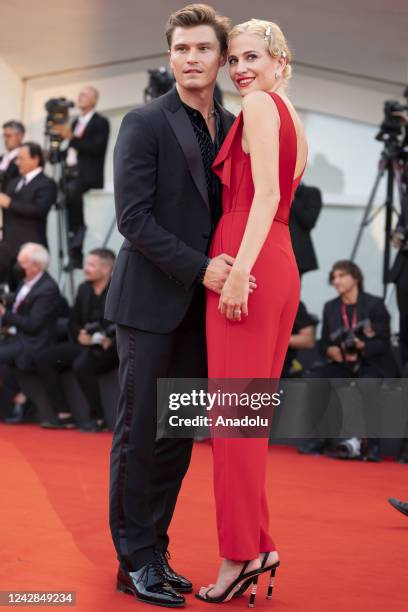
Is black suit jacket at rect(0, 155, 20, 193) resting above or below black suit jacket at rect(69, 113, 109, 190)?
below

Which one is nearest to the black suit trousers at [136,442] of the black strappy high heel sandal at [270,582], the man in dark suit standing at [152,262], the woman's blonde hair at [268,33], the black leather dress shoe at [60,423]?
the man in dark suit standing at [152,262]

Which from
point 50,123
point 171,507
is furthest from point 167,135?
point 50,123

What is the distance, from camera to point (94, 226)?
7.89 m

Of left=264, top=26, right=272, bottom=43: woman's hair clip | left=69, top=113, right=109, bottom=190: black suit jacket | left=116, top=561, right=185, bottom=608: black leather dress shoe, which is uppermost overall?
left=69, top=113, right=109, bottom=190: black suit jacket

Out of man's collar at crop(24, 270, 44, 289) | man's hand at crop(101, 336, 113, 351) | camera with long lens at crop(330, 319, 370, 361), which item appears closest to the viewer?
camera with long lens at crop(330, 319, 370, 361)

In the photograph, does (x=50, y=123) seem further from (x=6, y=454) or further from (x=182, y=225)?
(x=182, y=225)

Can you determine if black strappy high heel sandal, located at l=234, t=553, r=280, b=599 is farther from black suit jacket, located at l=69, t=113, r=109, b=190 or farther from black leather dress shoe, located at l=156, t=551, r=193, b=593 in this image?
black suit jacket, located at l=69, t=113, r=109, b=190

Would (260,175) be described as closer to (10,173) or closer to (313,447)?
(313,447)

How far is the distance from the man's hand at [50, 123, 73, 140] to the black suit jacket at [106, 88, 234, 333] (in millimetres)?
4897

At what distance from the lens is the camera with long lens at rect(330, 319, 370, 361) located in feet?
19.9

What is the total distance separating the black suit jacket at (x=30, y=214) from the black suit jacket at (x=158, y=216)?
15.1ft

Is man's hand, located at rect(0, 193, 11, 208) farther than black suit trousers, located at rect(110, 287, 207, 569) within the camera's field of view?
Yes

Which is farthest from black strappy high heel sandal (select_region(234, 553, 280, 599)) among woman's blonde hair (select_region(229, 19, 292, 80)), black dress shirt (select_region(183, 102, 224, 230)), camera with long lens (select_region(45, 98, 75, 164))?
camera with long lens (select_region(45, 98, 75, 164))

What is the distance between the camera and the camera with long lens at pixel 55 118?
24.2 ft
